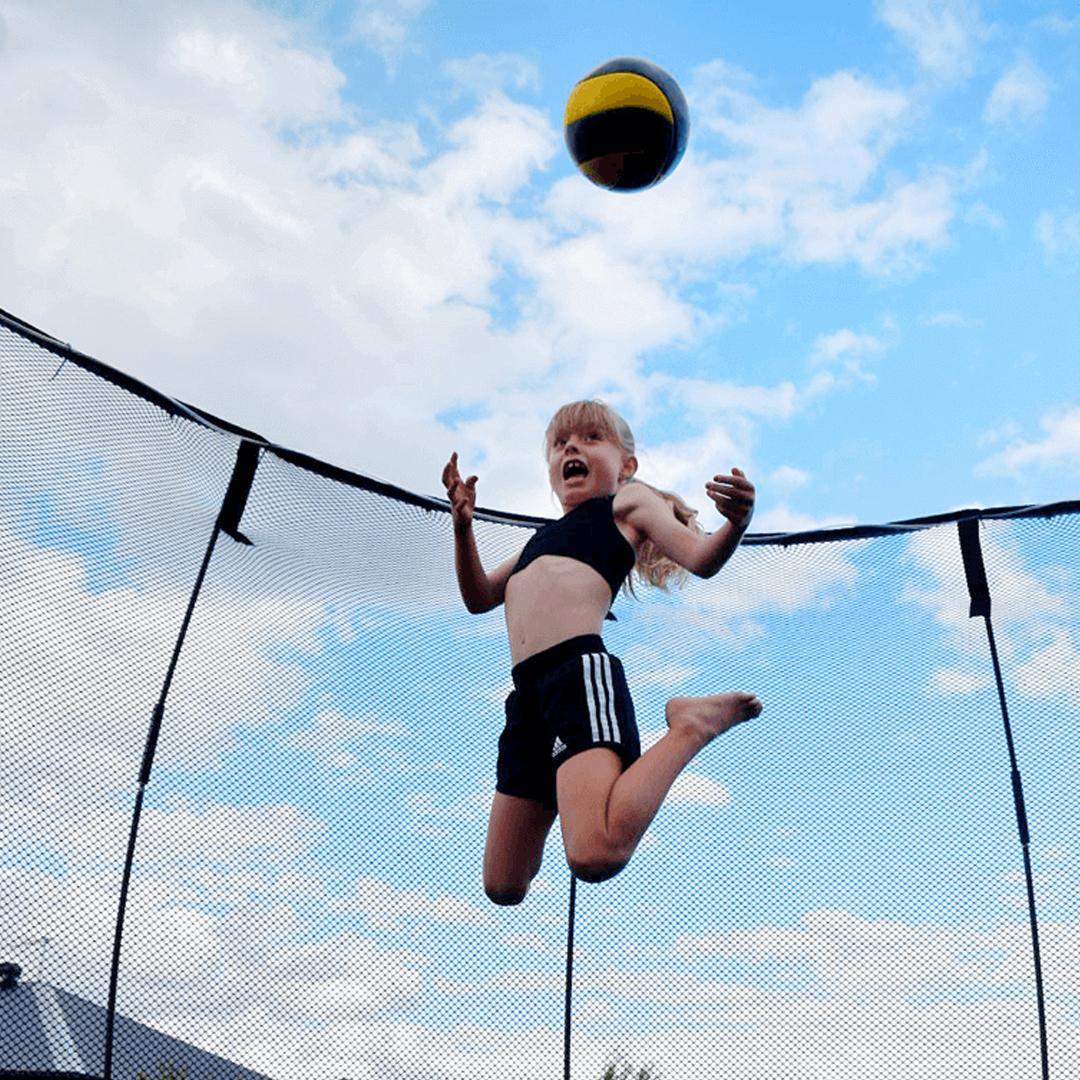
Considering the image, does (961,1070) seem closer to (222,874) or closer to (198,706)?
(222,874)

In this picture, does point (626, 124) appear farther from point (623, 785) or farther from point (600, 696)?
point (623, 785)

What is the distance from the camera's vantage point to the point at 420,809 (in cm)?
316

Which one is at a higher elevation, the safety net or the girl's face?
the girl's face

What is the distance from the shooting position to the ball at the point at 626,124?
9.36 ft

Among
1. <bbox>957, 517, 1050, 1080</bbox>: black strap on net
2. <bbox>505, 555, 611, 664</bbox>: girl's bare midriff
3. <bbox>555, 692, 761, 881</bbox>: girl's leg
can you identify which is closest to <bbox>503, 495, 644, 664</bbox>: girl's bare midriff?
<bbox>505, 555, 611, 664</bbox>: girl's bare midriff

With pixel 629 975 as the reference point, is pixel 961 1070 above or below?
below

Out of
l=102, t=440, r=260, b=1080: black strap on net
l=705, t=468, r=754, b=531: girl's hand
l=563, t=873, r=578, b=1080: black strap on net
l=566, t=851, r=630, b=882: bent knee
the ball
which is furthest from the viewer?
l=563, t=873, r=578, b=1080: black strap on net

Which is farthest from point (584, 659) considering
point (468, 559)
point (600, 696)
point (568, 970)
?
point (568, 970)

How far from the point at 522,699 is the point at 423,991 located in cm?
83

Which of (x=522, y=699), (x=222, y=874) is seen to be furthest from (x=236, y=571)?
(x=522, y=699)

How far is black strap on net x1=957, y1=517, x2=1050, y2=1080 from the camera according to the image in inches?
114

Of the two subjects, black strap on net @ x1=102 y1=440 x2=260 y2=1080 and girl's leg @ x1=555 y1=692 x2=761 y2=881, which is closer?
girl's leg @ x1=555 y1=692 x2=761 y2=881

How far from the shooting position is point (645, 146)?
2.89 metres

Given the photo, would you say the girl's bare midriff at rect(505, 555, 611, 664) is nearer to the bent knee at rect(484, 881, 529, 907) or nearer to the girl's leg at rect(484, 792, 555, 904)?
the girl's leg at rect(484, 792, 555, 904)
